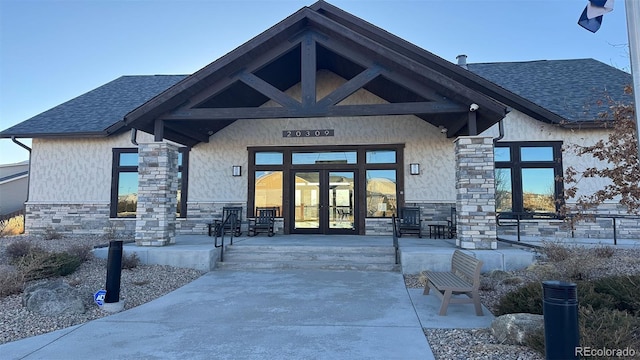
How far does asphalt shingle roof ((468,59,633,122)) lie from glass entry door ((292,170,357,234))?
636 cm

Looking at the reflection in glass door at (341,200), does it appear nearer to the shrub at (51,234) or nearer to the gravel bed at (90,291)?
the gravel bed at (90,291)

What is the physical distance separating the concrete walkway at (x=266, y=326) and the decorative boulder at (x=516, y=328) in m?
0.56

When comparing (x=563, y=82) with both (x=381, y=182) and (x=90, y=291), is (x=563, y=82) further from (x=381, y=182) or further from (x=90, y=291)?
(x=90, y=291)

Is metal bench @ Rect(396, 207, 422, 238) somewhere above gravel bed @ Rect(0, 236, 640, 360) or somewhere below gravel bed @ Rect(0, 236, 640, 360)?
above

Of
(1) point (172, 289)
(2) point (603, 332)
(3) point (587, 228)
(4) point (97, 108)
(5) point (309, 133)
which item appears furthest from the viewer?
(4) point (97, 108)

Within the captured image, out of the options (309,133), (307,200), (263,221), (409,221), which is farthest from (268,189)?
(409,221)

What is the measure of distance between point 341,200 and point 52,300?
7.85m

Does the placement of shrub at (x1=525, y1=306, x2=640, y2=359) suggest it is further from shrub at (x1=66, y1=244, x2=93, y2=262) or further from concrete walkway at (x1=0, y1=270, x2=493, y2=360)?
shrub at (x1=66, y1=244, x2=93, y2=262)

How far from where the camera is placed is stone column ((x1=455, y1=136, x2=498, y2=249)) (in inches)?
292

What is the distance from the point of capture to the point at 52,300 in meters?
4.56

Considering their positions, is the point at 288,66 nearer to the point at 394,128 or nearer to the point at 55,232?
the point at 394,128

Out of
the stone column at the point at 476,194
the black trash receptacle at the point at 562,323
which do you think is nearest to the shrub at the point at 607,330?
the black trash receptacle at the point at 562,323

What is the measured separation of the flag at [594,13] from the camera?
4.44m

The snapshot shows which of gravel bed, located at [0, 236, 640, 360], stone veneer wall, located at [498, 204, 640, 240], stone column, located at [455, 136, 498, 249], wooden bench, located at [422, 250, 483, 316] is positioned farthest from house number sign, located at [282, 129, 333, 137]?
stone veneer wall, located at [498, 204, 640, 240]
